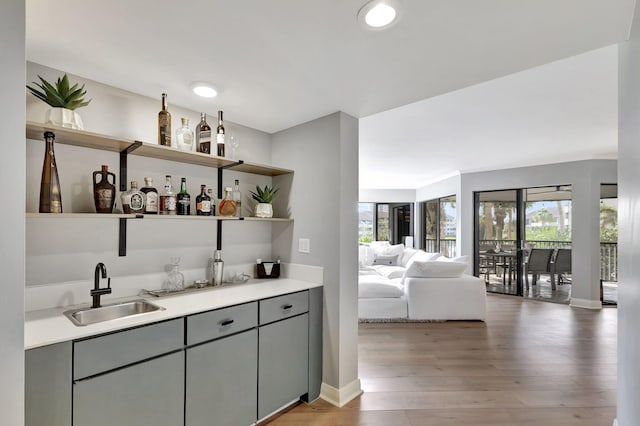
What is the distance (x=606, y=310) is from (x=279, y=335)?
18.0ft

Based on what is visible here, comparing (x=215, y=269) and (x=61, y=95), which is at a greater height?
(x=61, y=95)

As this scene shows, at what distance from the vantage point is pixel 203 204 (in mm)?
2256

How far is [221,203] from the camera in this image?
2432 mm

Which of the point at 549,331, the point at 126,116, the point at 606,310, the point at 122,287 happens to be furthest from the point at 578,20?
the point at 606,310

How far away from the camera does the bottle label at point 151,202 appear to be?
199 cm

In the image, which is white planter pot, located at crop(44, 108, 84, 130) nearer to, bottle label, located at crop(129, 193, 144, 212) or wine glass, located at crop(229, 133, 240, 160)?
bottle label, located at crop(129, 193, 144, 212)

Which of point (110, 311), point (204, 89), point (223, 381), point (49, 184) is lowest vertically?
point (223, 381)

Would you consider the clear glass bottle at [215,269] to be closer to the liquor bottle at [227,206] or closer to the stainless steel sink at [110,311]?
the liquor bottle at [227,206]

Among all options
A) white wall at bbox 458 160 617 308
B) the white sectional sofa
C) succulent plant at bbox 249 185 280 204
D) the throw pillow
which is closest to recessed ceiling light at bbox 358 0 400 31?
succulent plant at bbox 249 185 280 204

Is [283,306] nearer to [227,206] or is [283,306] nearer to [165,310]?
[165,310]

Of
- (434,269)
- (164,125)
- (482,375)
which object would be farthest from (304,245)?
(434,269)

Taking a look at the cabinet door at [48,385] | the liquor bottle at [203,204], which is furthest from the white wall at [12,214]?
the liquor bottle at [203,204]

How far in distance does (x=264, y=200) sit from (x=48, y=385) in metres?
1.74

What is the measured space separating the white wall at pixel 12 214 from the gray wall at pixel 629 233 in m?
2.31
